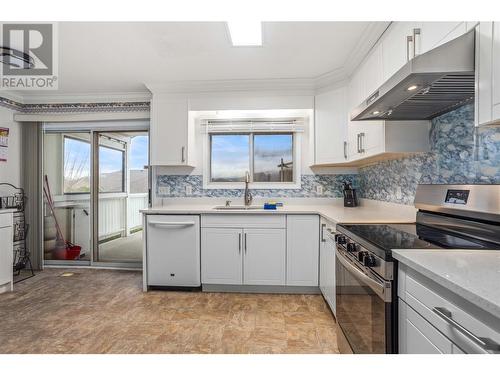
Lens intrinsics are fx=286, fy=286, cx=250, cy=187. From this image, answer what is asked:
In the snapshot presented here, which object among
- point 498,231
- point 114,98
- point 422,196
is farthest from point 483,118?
point 114,98

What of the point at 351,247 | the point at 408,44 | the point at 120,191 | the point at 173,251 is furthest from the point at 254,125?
the point at 351,247

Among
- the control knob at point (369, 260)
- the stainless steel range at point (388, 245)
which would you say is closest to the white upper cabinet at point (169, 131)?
the stainless steel range at point (388, 245)

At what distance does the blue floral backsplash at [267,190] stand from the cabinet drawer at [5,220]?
152cm

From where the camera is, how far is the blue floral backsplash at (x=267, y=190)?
3.47m

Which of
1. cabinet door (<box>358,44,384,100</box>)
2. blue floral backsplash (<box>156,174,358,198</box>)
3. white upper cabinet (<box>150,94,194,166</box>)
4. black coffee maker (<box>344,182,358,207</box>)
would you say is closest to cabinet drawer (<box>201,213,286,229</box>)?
blue floral backsplash (<box>156,174,358,198</box>)

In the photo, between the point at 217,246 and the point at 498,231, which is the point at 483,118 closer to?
the point at 498,231

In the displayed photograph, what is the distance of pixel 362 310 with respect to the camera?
1410 mm

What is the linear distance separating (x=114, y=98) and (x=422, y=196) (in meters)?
3.61

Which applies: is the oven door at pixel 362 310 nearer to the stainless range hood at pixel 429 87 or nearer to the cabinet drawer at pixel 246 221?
the stainless range hood at pixel 429 87

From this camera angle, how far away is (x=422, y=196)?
6.40ft

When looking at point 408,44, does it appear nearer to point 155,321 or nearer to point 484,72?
point 484,72

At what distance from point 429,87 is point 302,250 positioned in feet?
6.14

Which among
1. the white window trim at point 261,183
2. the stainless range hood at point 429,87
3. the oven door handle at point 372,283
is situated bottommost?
the oven door handle at point 372,283

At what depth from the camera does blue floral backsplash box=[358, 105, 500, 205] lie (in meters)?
1.53
